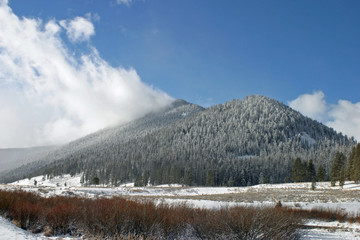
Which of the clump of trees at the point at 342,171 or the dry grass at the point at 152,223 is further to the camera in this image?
the clump of trees at the point at 342,171

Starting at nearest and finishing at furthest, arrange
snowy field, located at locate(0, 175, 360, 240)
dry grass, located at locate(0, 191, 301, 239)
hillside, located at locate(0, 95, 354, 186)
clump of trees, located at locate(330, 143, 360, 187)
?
dry grass, located at locate(0, 191, 301, 239)
snowy field, located at locate(0, 175, 360, 240)
clump of trees, located at locate(330, 143, 360, 187)
hillside, located at locate(0, 95, 354, 186)

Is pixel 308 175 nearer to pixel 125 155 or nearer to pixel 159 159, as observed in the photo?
pixel 159 159

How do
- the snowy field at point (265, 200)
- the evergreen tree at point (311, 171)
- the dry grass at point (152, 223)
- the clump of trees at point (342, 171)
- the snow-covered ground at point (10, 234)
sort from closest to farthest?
the snow-covered ground at point (10, 234) → the dry grass at point (152, 223) → the snowy field at point (265, 200) → the clump of trees at point (342, 171) → the evergreen tree at point (311, 171)

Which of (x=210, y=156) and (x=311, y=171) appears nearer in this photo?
(x=311, y=171)

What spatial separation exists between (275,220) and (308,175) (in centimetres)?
8102

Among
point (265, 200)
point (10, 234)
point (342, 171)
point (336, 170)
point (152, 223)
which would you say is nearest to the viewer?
point (10, 234)

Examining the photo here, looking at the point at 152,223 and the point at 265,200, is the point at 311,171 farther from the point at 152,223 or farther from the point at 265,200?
the point at 152,223

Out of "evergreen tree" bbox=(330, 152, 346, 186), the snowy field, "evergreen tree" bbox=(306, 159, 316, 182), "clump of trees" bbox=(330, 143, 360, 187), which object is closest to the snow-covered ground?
the snowy field

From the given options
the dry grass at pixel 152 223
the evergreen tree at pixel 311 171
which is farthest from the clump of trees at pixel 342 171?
the dry grass at pixel 152 223

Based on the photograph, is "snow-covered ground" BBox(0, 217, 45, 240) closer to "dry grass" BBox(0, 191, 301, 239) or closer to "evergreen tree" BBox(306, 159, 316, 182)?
"dry grass" BBox(0, 191, 301, 239)

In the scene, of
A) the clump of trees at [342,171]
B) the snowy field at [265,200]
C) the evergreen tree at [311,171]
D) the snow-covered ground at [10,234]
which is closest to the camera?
the snow-covered ground at [10,234]

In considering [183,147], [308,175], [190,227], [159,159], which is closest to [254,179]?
[308,175]

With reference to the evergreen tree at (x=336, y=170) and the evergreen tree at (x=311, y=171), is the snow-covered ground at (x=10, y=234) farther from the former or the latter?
the evergreen tree at (x=311, y=171)

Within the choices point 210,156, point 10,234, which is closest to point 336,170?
point 10,234
